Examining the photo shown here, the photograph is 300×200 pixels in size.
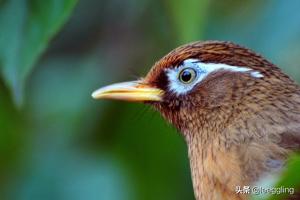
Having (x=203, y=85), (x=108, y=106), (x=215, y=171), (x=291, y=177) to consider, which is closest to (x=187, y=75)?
(x=203, y=85)

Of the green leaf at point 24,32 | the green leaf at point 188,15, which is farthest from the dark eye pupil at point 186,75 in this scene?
the green leaf at point 24,32

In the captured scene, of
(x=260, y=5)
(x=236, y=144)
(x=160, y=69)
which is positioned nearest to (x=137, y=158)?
(x=260, y=5)

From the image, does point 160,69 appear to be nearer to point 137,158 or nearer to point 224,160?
point 224,160

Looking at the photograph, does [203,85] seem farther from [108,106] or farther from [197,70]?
[108,106]

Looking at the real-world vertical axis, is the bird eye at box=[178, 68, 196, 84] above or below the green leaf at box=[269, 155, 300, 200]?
above

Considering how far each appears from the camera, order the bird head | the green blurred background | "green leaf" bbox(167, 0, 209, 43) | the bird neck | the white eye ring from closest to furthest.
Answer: the bird neck < the bird head < the white eye ring < "green leaf" bbox(167, 0, 209, 43) < the green blurred background

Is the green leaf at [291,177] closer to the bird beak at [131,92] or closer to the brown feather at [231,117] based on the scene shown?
the brown feather at [231,117]

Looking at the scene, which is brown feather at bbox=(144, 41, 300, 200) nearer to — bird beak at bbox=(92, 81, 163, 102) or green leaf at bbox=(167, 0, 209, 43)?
bird beak at bbox=(92, 81, 163, 102)

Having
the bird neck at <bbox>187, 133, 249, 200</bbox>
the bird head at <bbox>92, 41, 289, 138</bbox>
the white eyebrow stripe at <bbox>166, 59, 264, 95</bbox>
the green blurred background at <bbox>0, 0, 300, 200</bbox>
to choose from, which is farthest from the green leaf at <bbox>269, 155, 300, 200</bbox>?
the green blurred background at <bbox>0, 0, 300, 200</bbox>
